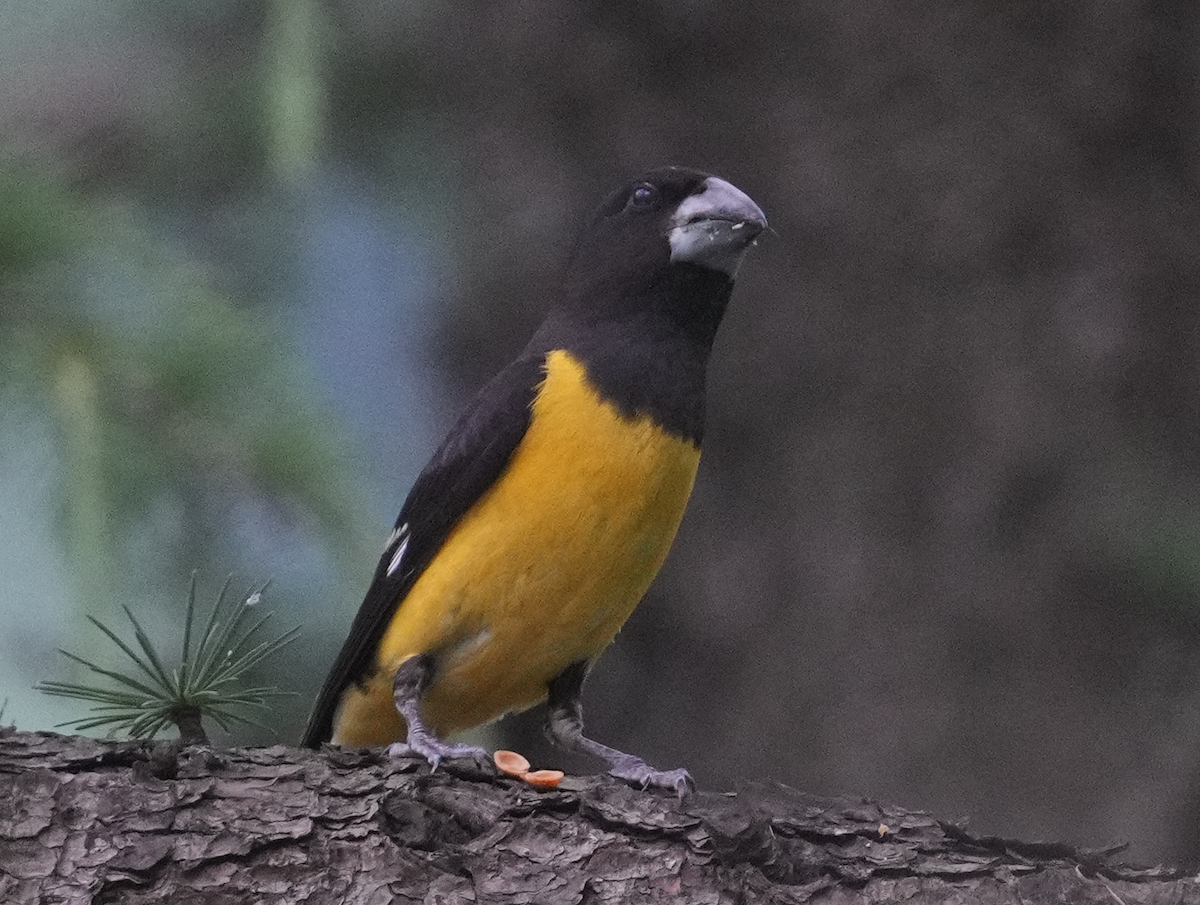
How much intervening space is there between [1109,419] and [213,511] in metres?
1.85

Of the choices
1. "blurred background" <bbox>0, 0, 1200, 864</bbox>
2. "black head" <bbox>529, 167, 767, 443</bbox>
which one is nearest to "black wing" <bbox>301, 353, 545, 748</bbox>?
"black head" <bbox>529, 167, 767, 443</bbox>

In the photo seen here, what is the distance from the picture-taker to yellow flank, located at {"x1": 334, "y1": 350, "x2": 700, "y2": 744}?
1924 millimetres

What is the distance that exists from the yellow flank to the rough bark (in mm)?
320

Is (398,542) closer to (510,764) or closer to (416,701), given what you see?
(416,701)

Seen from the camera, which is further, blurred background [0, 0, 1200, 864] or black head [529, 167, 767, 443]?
blurred background [0, 0, 1200, 864]

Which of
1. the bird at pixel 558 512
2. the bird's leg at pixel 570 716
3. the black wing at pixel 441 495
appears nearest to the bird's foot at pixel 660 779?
the bird at pixel 558 512

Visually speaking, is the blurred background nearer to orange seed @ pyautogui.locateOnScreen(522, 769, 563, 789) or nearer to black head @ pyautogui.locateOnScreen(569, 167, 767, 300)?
black head @ pyautogui.locateOnScreen(569, 167, 767, 300)

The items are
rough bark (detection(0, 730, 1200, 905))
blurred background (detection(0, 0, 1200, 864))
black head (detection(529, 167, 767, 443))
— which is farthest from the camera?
blurred background (detection(0, 0, 1200, 864))

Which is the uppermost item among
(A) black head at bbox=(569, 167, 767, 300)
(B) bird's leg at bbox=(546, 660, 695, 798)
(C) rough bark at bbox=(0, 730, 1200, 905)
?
(A) black head at bbox=(569, 167, 767, 300)

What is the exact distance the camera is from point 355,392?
2510 mm

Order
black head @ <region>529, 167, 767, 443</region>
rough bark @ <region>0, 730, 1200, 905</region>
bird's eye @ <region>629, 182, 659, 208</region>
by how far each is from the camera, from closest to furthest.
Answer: rough bark @ <region>0, 730, 1200, 905</region>, black head @ <region>529, 167, 767, 443</region>, bird's eye @ <region>629, 182, 659, 208</region>

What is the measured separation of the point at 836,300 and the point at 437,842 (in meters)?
1.72

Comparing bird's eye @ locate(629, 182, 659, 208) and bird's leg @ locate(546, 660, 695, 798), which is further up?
bird's eye @ locate(629, 182, 659, 208)

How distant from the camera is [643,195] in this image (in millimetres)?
2232
